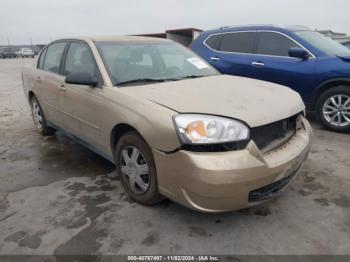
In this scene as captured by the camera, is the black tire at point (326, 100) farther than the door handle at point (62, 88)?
Yes

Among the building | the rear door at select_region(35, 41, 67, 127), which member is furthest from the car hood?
the building

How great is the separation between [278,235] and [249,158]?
0.71 metres

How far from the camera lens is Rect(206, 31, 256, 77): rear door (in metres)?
6.00

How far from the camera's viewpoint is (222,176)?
229 cm

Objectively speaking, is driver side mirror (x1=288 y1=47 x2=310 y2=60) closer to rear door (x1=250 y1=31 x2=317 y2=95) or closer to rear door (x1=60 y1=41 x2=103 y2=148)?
rear door (x1=250 y1=31 x2=317 y2=95)

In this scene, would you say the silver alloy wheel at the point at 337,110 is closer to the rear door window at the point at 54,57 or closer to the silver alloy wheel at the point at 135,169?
the silver alloy wheel at the point at 135,169

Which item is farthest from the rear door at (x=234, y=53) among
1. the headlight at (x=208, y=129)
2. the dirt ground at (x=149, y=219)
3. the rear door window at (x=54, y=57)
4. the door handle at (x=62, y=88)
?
the headlight at (x=208, y=129)

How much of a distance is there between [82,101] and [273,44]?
3703 mm

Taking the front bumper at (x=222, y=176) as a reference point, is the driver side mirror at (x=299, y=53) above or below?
above

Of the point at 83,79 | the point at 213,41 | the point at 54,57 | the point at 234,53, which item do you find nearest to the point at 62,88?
the point at 54,57

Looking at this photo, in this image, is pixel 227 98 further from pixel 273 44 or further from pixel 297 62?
pixel 273 44

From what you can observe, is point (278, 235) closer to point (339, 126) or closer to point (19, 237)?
point (19, 237)

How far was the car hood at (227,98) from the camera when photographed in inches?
99.7

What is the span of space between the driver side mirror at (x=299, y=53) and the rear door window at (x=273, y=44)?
0.24 m
